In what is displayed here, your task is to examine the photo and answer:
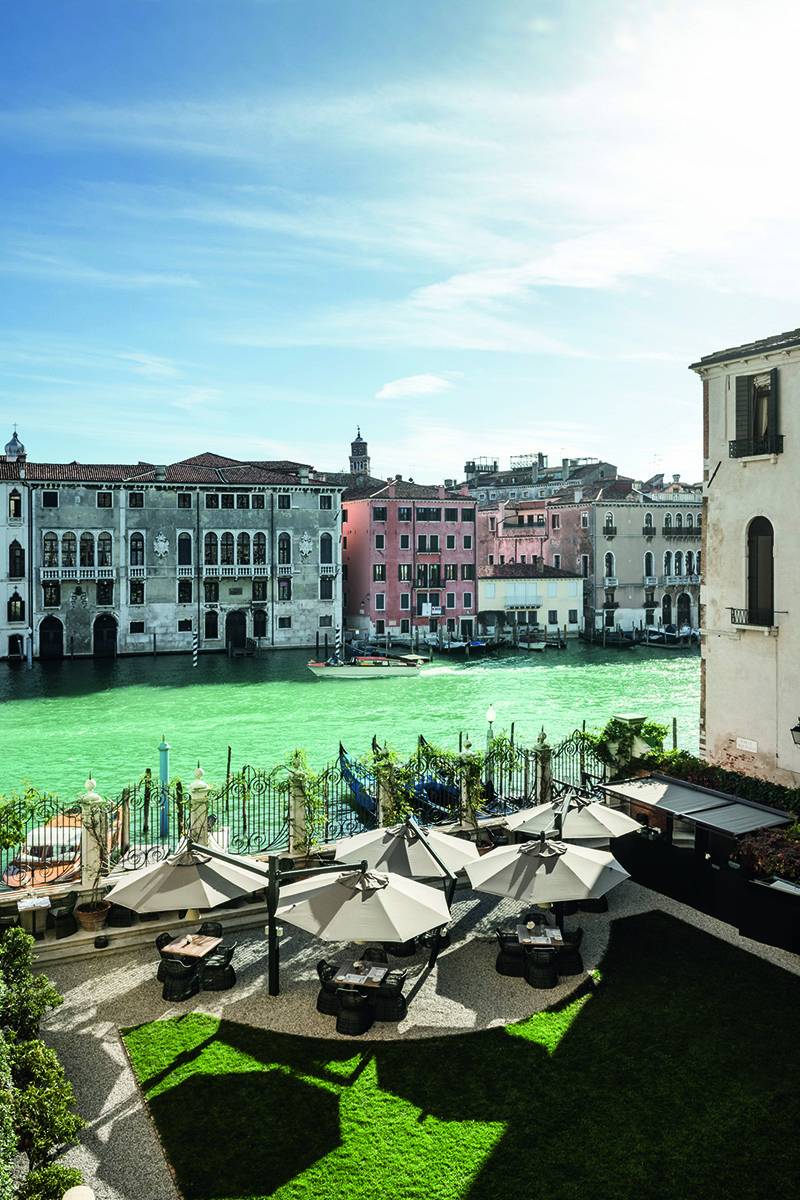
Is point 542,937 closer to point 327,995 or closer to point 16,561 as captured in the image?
point 327,995

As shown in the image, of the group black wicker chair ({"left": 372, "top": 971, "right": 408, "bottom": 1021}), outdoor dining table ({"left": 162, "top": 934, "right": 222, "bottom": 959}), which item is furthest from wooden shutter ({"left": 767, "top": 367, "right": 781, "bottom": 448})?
outdoor dining table ({"left": 162, "top": 934, "right": 222, "bottom": 959})

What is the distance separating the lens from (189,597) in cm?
4794

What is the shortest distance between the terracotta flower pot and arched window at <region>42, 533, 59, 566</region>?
37786mm

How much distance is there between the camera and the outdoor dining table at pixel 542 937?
908 centimetres

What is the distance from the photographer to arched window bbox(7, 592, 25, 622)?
146 ft

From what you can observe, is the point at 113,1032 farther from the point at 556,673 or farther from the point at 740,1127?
the point at 556,673

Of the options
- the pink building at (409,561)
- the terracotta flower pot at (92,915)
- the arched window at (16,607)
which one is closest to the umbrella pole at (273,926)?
the terracotta flower pot at (92,915)

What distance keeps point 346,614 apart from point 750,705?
141ft

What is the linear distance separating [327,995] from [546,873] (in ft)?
7.93

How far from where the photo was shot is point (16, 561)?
44562 millimetres

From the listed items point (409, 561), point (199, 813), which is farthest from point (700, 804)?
point (409, 561)

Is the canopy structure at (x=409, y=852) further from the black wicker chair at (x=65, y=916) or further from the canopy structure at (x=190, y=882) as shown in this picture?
the black wicker chair at (x=65, y=916)

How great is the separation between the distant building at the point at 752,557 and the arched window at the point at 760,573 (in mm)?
15

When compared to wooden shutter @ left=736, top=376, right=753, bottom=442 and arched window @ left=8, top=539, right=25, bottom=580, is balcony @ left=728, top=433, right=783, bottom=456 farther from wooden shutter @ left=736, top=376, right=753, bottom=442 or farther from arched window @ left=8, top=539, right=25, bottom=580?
arched window @ left=8, top=539, right=25, bottom=580
